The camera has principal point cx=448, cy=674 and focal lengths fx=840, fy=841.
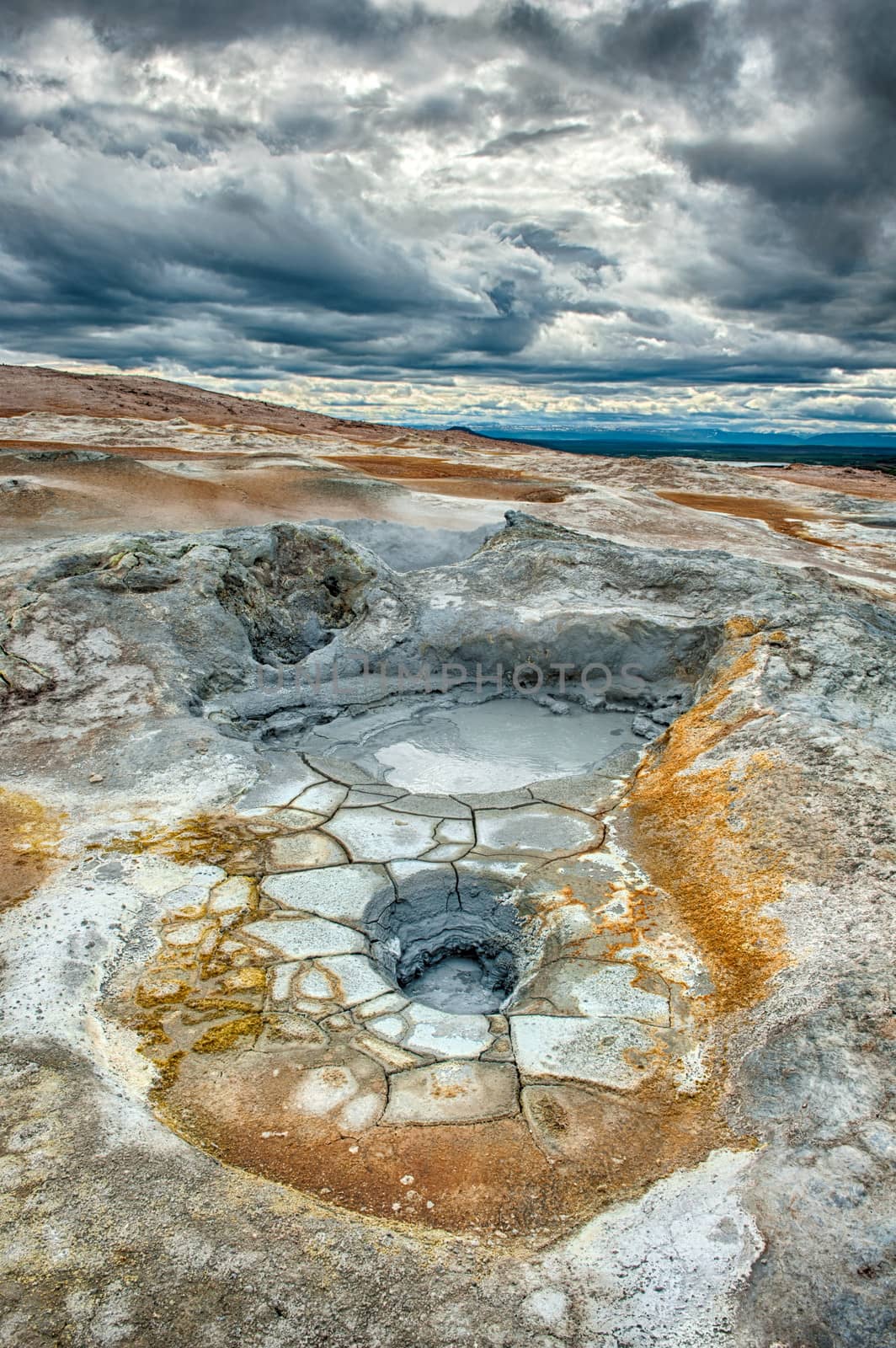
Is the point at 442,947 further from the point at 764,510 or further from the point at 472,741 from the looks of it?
the point at 764,510

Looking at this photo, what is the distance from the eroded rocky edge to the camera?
68.8 inches

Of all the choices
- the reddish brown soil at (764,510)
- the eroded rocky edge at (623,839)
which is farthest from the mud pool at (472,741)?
the reddish brown soil at (764,510)

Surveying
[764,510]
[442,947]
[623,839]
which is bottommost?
[442,947]

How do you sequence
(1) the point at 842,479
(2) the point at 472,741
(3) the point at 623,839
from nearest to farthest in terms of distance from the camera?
(3) the point at 623,839 < (2) the point at 472,741 < (1) the point at 842,479

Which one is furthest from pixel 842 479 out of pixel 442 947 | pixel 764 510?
pixel 442 947

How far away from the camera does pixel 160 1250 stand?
176 cm

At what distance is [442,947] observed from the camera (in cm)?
333

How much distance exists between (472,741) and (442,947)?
6.14 feet

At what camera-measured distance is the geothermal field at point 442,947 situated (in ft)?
5.71

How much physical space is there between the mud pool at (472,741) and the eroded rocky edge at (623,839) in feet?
1.50

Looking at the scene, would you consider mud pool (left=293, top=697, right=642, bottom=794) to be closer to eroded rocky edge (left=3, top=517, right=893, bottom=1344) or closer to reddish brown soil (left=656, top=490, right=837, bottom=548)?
eroded rocky edge (left=3, top=517, right=893, bottom=1344)

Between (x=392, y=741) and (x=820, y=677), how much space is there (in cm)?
239

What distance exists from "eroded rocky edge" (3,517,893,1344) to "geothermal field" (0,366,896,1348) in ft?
0.04

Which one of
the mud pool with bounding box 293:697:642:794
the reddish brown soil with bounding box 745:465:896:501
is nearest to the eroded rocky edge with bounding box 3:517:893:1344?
the mud pool with bounding box 293:697:642:794
